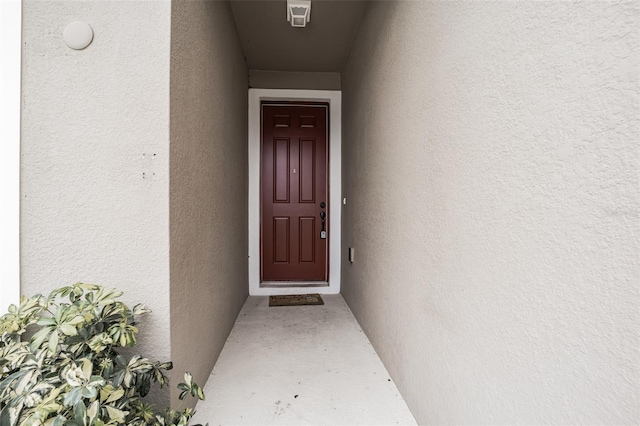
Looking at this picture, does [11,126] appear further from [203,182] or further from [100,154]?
[203,182]

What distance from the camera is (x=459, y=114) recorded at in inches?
40.7

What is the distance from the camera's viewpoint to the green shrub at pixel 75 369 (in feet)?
2.45

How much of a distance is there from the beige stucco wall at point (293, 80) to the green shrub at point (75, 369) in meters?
2.90

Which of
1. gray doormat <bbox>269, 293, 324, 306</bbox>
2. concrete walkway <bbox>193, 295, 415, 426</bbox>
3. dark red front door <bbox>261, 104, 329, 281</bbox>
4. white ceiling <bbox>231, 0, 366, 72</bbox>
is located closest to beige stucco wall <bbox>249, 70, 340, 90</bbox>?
white ceiling <bbox>231, 0, 366, 72</bbox>

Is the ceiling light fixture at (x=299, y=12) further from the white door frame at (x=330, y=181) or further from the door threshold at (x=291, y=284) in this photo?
the door threshold at (x=291, y=284)

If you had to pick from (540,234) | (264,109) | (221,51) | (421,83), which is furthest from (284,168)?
(540,234)

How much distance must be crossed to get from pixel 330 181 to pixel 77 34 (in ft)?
8.39

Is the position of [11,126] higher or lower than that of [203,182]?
higher

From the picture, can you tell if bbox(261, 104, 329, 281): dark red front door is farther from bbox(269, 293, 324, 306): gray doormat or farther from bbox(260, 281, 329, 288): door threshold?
bbox(269, 293, 324, 306): gray doormat

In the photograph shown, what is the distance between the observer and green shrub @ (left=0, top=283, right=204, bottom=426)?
0.75 m

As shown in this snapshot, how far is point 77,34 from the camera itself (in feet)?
3.69

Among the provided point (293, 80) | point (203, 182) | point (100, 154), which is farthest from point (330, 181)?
point (100, 154)

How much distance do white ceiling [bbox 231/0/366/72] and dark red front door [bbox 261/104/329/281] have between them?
18.7 inches

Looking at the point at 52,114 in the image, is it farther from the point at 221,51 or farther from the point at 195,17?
the point at 221,51
